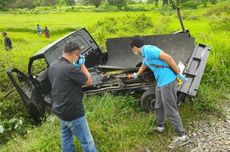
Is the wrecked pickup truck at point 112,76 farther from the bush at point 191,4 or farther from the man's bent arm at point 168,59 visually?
the bush at point 191,4

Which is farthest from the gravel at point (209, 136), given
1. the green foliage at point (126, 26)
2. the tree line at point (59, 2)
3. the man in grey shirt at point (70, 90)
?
the tree line at point (59, 2)

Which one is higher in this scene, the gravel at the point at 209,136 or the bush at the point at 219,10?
the gravel at the point at 209,136

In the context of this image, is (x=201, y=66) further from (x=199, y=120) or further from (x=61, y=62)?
(x=61, y=62)

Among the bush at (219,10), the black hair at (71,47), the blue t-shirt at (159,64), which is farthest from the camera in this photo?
the bush at (219,10)

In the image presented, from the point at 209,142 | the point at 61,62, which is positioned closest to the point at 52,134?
the point at 61,62

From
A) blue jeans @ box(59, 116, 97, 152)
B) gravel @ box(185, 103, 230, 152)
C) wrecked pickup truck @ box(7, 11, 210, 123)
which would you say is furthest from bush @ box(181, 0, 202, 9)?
blue jeans @ box(59, 116, 97, 152)

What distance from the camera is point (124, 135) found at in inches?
259

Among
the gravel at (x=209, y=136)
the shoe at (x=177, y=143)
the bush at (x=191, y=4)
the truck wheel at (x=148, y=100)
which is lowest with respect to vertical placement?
the bush at (x=191, y=4)

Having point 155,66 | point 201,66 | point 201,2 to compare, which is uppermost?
point 155,66

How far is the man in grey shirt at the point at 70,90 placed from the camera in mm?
5070

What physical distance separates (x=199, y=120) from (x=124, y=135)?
1.72 meters

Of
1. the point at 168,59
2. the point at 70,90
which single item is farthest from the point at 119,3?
the point at 70,90

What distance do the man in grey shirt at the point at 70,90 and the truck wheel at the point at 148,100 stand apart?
7.15ft

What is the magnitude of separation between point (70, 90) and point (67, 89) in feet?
0.14
